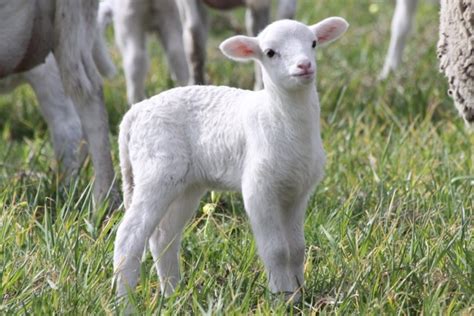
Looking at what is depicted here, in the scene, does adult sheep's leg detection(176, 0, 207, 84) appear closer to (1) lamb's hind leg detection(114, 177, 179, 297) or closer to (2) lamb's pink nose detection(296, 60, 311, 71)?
(1) lamb's hind leg detection(114, 177, 179, 297)

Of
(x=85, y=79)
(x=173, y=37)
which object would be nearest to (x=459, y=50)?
(x=85, y=79)

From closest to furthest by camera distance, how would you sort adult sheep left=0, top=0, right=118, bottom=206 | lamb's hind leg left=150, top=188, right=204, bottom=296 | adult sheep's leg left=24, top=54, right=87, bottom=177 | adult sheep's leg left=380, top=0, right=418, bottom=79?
lamb's hind leg left=150, top=188, right=204, bottom=296 < adult sheep left=0, top=0, right=118, bottom=206 < adult sheep's leg left=24, top=54, right=87, bottom=177 < adult sheep's leg left=380, top=0, right=418, bottom=79

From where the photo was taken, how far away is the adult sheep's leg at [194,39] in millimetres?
7355

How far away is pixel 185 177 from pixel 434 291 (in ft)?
3.07

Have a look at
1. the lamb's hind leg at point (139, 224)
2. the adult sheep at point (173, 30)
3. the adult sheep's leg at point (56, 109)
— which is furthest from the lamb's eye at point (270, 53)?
the adult sheep at point (173, 30)

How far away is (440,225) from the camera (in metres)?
4.80

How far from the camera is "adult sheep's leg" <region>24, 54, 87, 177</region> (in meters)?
6.23

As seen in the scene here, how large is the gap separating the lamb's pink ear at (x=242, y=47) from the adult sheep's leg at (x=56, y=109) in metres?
2.31

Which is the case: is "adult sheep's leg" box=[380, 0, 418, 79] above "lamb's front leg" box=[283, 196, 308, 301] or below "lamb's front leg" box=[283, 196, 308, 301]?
below

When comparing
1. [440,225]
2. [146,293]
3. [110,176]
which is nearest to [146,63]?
[110,176]

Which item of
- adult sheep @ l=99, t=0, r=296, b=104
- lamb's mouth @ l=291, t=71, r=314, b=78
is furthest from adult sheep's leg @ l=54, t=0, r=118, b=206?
adult sheep @ l=99, t=0, r=296, b=104

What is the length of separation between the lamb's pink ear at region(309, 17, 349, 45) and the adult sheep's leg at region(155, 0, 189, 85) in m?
3.41

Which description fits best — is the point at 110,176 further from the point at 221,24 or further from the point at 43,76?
the point at 221,24

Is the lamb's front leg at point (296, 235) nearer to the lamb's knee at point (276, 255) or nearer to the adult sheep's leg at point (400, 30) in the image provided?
the lamb's knee at point (276, 255)
